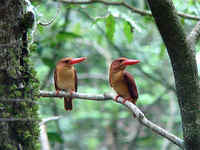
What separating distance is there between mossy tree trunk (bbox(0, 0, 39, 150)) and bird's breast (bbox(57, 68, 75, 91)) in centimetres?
255

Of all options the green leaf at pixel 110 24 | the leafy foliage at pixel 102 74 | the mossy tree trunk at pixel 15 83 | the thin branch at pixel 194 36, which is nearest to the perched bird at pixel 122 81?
the green leaf at pixel 110 24

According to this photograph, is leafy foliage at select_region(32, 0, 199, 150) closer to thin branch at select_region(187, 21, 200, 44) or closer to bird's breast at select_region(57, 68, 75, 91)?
bird's breast at select_region(57, 68, 75, 91)

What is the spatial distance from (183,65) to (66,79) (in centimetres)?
263

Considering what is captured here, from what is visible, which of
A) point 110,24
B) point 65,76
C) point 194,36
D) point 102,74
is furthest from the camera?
point 102,74

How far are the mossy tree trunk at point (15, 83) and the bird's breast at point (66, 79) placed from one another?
2.55 m

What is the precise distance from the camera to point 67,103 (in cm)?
488

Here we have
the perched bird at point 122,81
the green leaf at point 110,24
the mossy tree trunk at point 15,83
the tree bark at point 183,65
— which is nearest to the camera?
A: the mossy tree trunk at point 15,83

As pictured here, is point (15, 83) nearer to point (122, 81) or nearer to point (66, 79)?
point (122, 81)

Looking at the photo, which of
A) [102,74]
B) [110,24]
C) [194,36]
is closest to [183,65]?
[194,36]

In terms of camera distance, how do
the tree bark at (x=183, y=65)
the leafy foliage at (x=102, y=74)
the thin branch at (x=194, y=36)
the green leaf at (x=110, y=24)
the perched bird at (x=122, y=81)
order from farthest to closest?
1. the leafy foliage at (x=102, y=74)
2. the perched bird at (x=122, y=81)
3. the green leaf at (x=110, y=24)
4. the thin branch at (x=194, y=36)
5. the tree bark at (x=183, y=65)

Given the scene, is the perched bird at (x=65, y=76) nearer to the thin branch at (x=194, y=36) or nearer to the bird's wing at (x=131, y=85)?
the bird's wing at (x=131, y=85)

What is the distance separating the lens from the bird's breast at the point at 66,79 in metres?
4.48

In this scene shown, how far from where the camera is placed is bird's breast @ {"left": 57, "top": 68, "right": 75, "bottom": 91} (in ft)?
14.7

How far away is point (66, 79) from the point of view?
14.8 ft
